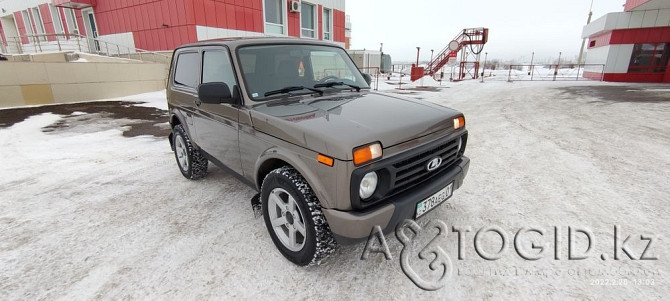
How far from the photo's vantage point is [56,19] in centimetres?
1988

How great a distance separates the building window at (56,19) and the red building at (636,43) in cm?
3465

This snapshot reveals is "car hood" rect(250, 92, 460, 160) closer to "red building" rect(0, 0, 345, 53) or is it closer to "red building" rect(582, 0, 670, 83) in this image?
"red building" rect(0, 0, 345, 53)

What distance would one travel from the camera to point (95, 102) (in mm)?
11203

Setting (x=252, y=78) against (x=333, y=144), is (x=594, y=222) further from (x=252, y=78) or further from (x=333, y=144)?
(x=252, y=78)

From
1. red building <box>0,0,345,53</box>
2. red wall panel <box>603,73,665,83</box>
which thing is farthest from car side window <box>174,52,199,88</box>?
red wall panel <box>603,73,665,83</box>

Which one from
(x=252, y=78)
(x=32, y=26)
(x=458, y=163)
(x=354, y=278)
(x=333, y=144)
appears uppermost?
(x=32, y=26)

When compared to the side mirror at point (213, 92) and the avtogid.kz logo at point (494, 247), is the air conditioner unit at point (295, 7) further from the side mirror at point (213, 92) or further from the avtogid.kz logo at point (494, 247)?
the avtogid.kz logo at point (494, 247)

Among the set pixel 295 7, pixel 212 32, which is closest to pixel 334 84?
pixel 212 32

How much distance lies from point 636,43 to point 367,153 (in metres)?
25.7

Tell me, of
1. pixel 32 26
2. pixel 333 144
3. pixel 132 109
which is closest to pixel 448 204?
pixel 333 144

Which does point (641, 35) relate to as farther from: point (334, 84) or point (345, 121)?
point (345, 121)

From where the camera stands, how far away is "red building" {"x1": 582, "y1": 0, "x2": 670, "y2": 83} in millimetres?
17734

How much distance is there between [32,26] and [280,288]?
3102cm

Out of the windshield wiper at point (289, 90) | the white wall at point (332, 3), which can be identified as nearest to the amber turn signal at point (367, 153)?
the windshield wiper at point (289, 90)
